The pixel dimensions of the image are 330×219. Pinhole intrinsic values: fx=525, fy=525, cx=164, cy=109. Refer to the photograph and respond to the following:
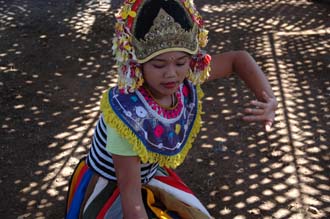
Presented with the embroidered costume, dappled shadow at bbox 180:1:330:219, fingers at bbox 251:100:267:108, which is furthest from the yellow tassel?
dappled shadow at bbox 180:1:330:219

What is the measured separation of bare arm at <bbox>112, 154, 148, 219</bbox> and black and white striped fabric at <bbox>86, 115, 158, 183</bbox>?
245 mm

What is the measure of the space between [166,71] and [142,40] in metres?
0.16

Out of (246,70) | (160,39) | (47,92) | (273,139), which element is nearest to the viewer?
(160,39)

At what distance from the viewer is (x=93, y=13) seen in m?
→ 7.64

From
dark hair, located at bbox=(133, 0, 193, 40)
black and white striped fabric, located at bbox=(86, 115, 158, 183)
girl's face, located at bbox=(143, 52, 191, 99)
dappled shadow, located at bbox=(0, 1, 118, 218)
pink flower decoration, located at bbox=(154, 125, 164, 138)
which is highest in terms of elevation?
dark hair, located at bbox=(133, 0, 193, 40)

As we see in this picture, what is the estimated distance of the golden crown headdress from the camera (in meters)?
2.12

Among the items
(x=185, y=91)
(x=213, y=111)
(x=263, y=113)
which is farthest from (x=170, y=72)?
(x=213, y=111)

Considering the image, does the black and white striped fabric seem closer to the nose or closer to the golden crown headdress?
the golden crown headdress

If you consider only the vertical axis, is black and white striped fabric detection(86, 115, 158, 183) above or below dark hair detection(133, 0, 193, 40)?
below

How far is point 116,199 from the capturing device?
240 cm

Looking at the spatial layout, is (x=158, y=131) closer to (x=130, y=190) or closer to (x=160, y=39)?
(x=130, y=190)

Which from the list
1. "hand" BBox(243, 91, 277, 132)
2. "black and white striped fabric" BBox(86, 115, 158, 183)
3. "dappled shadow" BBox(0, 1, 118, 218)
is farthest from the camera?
"dappled shadow" BBox(0, 1, 118, 218)

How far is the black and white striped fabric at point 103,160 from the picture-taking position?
2396 millimetres

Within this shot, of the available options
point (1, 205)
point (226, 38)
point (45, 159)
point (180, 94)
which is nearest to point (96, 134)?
point (180, 94)
